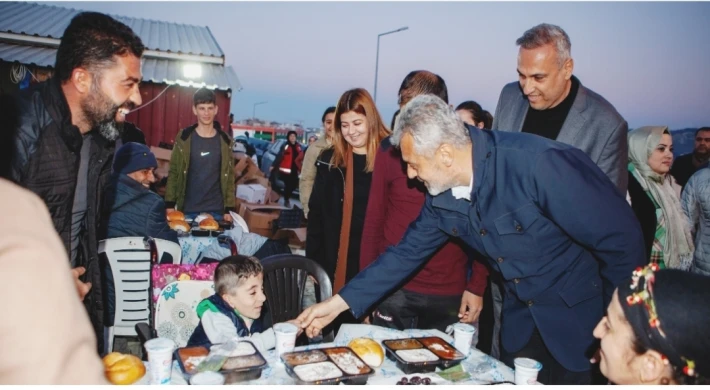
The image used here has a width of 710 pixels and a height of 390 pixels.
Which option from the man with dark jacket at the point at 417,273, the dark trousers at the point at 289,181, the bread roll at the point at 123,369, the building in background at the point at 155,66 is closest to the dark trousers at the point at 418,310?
the man with dark jacket at the point at 417,273

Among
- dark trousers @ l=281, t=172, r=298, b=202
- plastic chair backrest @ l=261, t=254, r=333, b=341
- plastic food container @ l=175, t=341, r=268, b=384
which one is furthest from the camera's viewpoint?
dark trousers @ l=281, t=172, r=298, b=202

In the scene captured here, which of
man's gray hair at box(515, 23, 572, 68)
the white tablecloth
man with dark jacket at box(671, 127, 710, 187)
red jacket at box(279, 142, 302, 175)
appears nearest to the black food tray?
the white tablecloth

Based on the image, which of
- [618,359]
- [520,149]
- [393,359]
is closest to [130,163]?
[393,359]

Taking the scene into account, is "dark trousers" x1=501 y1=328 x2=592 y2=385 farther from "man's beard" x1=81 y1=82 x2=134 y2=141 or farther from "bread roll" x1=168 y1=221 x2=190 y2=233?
"bread roll" x1=168 y1=221 x2=190 y2=233

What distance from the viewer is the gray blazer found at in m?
2.59

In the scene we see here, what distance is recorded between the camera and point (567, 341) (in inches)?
83.0

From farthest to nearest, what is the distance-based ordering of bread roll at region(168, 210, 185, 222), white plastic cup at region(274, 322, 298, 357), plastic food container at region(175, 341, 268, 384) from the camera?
bread roll at region(168, 210, 185, 222) < white plastic cup at region(274, 322, 298, 357) < plastic food container at region(175, 341, 268, 384)

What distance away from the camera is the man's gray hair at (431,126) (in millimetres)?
A: 2096

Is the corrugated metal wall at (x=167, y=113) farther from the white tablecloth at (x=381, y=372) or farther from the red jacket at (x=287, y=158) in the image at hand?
the white tablecloth at (x=381, y=372)

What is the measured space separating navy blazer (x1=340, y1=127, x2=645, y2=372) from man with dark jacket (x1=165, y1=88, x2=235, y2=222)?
376 centimetres

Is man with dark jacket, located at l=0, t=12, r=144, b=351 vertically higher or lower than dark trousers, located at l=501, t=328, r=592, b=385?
higher

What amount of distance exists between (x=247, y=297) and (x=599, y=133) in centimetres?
216

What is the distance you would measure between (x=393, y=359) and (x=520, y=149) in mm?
1085

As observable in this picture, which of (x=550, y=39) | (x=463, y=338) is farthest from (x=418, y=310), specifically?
(x=550, y=39)
